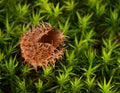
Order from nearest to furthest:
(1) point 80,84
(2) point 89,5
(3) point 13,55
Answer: (1) point 80,84, (3) point 13,55, (2) point 89,5

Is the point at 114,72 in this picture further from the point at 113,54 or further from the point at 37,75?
the point at 37,75

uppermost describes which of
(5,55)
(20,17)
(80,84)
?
(20,17)

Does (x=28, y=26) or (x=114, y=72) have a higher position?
(x=28, y=26)

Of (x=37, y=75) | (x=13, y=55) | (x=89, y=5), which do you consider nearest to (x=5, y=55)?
(x=13, y=55)

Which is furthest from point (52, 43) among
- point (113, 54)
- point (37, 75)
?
point (113, 54)

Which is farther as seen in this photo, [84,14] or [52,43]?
[84,14]

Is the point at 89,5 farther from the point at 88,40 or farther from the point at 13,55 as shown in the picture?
the point at 13,55

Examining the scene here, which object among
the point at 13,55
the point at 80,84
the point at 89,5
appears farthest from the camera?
the point at 89,5
